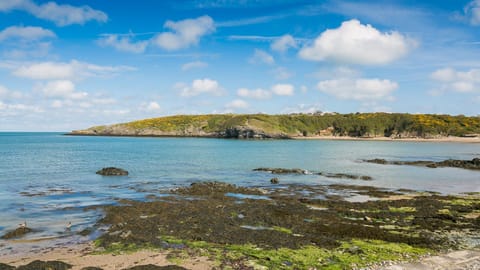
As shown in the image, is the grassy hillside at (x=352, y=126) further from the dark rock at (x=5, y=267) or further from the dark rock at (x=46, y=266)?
the dark rock at (x=5, y=267)

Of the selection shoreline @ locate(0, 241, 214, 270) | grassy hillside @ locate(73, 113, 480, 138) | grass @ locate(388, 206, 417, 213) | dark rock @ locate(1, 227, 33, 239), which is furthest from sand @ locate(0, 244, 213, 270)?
grassy hillside @ locate(73, 113, 480, 138)

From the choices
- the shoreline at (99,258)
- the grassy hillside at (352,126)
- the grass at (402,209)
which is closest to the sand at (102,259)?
the shoreline at (99,258)

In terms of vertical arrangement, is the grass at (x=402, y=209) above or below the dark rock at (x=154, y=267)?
below

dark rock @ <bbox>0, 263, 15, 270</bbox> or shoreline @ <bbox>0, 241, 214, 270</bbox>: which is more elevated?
dark rock @ <bbox>0, 263, 15, 270</bbox>

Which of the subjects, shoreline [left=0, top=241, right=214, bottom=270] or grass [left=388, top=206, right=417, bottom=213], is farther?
grass [left=388, top=206, right=417, bottom=213]

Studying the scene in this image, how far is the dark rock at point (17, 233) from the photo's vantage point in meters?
18.8

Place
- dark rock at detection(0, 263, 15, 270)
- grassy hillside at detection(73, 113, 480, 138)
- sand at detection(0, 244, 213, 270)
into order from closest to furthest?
dark rock at detection(0, 263, 15, 270) → sand at detection(0, 244, 213, 270) → grassy hillside at detection(73, 113, 480, 138)

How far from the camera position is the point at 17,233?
19203mm

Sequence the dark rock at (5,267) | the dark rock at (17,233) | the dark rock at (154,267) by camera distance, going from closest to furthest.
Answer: the dark rock at (5,267) < the dark rock at (154,267) < the dark rock at (17,233)

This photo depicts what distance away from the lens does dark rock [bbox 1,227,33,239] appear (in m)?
18.8

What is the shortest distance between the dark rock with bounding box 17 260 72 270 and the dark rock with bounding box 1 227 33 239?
5.49 m

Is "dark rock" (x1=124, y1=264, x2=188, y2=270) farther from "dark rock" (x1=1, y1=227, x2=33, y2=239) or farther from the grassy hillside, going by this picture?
the grassy hillside

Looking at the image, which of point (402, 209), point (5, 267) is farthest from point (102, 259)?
point (402, 209)

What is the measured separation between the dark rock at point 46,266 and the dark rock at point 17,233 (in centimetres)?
549
